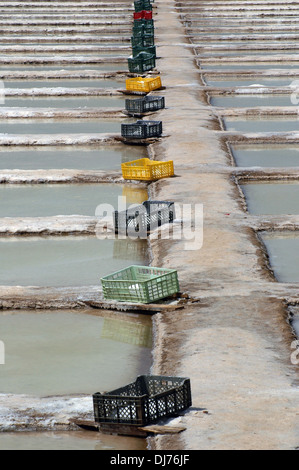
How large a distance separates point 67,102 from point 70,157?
5792mm

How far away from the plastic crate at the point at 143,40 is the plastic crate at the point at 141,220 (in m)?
16.1

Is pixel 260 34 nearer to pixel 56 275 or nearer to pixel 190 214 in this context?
pixel 190 214

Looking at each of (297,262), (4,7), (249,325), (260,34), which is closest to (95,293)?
(249,325)

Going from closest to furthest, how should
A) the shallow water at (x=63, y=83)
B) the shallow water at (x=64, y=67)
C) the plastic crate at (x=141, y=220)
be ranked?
the plastic crate at (x=141, y=220) → the shallow water at (x=63, y=83) → the shallow water at (x=64, y=67)

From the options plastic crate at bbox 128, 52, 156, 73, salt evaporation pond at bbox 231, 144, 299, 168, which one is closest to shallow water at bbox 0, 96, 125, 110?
plastic crate at bbox 128, 52, 156, 73

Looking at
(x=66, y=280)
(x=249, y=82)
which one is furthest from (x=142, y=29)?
(x=66, y=280)

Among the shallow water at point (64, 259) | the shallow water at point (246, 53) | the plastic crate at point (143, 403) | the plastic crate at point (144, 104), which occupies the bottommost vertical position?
the plastic crate at point (143, 403)

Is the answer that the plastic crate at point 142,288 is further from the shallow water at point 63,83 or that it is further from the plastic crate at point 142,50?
the plastic crate at point 142,50

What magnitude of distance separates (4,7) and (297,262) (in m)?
31.6

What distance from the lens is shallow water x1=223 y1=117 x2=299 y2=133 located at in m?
20.3

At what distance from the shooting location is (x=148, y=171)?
16062mm

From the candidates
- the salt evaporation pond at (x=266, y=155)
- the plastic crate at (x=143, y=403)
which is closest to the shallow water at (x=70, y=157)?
the salt evaporation pond at (x=266, y=155)

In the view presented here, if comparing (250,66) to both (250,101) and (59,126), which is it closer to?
(250,101)

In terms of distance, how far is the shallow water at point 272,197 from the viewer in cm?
1469
